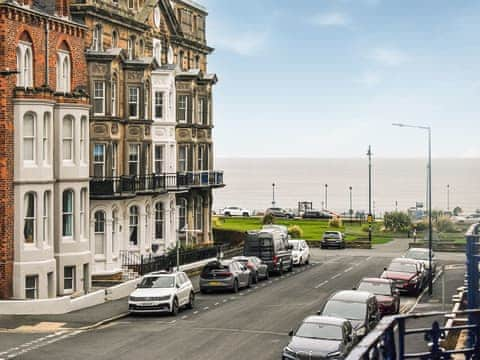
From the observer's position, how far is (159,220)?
56.8m

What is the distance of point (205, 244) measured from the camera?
64.9 meters

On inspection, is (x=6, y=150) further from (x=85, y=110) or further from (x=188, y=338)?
(x=188, y=338)

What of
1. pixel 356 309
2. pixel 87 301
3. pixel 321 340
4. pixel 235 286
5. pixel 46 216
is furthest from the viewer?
pixel 235 286

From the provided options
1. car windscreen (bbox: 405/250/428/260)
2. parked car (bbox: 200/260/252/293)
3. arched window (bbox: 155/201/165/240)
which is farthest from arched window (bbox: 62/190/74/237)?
car windscreen (bbox: 405/250/428/260)

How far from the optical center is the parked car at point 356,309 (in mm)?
29734

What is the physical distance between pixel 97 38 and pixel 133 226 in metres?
10.3

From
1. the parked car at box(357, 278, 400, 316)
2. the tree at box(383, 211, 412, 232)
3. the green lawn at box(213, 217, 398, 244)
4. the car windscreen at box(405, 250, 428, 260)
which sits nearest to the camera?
the parked car at box(357, 278, 400, 316)

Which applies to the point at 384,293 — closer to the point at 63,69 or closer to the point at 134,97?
the point at 63,69

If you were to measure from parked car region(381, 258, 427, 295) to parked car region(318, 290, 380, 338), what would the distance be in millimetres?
12641

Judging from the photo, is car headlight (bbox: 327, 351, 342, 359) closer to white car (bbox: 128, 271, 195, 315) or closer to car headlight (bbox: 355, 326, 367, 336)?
car headlight (bbox: 355, 326, 367, 336)

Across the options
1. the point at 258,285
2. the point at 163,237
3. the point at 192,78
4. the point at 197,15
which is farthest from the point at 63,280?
the point at 197,15

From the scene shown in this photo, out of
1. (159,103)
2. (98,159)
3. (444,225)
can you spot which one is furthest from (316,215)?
(98,159)

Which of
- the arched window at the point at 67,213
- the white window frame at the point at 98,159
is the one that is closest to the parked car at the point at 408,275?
the arched window at the point at 67,213

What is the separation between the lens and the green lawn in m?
80.9
